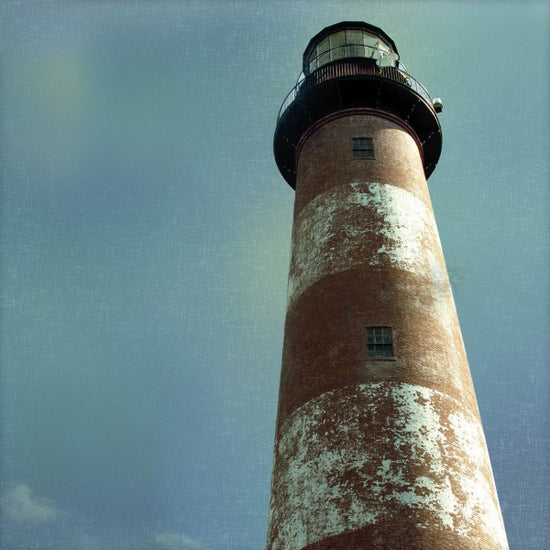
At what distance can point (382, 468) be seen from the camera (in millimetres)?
13055

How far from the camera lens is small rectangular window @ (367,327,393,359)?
592 inches

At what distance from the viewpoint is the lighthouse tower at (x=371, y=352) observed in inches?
506

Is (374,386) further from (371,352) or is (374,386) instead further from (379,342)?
(379,342)

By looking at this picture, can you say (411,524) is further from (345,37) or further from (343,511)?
(345,37)

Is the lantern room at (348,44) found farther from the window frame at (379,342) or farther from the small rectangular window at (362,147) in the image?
the window frame at (379,342)

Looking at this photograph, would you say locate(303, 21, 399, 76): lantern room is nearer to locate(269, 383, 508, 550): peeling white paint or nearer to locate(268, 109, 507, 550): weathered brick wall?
locate(268, 109, 507, 550): weathered brick wall

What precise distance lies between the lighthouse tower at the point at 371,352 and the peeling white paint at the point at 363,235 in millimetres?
44

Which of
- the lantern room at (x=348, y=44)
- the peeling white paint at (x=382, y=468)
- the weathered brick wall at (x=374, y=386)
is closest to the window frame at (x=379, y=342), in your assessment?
the weathered brick wall at (x=374, y=386)

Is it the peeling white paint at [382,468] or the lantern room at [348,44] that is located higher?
the lantern room at [348,44]

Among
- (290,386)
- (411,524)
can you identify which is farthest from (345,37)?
(411,524)

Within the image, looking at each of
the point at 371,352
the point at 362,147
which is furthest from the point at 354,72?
the point at 371,352

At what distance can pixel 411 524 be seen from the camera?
40.4 ft

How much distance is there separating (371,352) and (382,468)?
2993mm

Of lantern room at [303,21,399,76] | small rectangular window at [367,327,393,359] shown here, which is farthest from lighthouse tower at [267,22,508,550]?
lantern room at [303,21,399,76]
